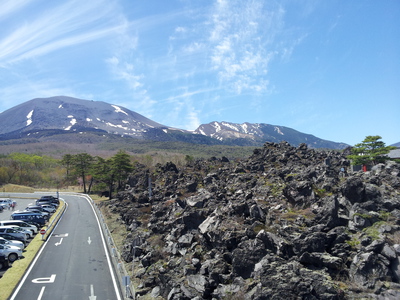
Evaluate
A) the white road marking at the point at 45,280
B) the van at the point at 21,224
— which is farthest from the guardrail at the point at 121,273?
the van at the point at 21,224

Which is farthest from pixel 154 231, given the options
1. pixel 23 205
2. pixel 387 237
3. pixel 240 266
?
pixel 23 205

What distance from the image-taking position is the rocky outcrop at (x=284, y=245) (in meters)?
15.8

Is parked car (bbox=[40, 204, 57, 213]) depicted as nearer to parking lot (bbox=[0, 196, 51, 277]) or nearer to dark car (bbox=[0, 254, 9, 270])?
parking lot (bbox=[0, 196, 51, 277])

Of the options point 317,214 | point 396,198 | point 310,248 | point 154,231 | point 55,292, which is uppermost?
point 396,198

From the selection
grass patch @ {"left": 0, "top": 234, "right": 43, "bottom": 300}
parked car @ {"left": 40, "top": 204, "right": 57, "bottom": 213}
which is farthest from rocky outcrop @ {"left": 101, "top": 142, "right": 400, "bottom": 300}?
parked car @ {"left": 40, "top": 204, "right": 57, "bottom": 213}

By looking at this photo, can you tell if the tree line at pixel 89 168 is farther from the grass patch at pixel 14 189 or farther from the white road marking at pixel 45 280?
the white road marking at pixel 45 280

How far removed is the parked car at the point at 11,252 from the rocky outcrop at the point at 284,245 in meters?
9.53

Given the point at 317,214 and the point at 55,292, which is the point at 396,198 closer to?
the point at 317,214

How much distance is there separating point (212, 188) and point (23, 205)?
4738 centimetres

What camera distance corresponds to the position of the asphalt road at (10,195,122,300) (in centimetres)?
2175

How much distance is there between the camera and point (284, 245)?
62.8 feet

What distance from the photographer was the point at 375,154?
44.3 meters

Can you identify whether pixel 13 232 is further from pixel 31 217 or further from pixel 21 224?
pixel 31 217

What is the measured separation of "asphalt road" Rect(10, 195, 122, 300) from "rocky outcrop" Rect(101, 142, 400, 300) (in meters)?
2.52
